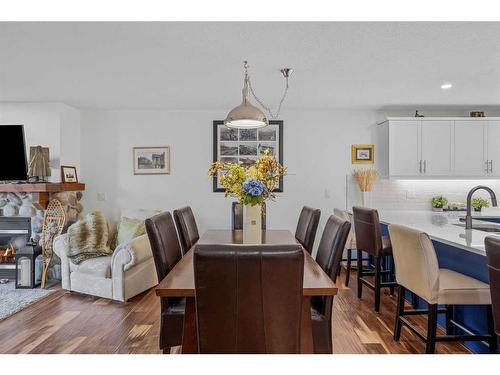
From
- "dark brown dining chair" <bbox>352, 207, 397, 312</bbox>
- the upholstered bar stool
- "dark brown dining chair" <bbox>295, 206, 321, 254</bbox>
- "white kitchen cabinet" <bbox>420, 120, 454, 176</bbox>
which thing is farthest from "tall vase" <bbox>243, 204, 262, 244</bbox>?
"white kitchen cabinet" <bbox>420, 120, 454, 176</bbox>

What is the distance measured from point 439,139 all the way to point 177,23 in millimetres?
3856

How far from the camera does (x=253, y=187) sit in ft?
7.94

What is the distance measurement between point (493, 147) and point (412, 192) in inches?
45.5

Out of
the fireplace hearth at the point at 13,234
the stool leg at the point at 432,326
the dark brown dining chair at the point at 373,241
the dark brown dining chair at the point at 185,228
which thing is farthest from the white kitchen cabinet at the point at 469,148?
the fireplace hearth at the point at 13,234

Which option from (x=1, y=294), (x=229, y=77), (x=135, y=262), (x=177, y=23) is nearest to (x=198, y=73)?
(x=229, y=77)

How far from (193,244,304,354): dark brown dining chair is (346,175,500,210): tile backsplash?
388 centimetres

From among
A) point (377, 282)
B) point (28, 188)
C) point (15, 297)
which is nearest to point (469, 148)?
point (377, 282)

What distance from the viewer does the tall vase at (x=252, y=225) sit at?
98.4 inches

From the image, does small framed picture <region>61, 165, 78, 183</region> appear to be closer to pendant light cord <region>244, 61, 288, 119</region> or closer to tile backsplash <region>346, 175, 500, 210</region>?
pendant light cord <region>244, 61, 288, 119</region>

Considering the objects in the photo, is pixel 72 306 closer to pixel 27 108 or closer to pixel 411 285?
pixel 27 108

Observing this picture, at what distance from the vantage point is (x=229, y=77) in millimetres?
3473

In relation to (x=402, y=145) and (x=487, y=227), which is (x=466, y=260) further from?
(x=402, y=145)

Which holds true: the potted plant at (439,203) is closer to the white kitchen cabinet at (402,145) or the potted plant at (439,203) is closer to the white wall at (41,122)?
the white kitchen cabinet at (402,145)

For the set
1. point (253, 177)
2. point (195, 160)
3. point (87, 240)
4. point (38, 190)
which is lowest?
point (87, 240)
